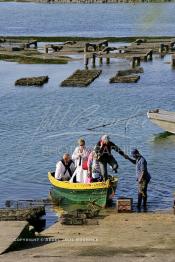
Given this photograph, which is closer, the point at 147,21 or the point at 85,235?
the point at 147,21

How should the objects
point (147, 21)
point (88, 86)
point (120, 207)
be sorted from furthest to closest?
point (88, 86)
point (120, 207)
point (147, 21)

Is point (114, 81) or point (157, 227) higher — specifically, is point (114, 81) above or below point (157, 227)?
below

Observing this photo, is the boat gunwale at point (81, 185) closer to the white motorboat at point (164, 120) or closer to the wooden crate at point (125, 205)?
the wooden crate at point (125, 205)

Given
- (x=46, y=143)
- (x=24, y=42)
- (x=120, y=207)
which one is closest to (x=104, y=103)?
(x=46, y=143)

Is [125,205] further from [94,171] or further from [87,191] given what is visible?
[94,171]

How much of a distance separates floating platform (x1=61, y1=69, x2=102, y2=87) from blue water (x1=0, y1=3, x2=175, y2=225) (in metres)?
0.69

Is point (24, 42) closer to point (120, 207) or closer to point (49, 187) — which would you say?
point (49, 187)

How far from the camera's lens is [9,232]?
16875mm

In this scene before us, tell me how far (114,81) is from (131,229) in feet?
129

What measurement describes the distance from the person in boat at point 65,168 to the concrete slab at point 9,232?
6.18 metres

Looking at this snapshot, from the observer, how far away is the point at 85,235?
18.2 meters

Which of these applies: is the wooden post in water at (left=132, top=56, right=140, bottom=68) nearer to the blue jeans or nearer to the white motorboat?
the white motorboat

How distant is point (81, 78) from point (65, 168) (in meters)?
35.0

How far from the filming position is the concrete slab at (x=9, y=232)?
16109mm
